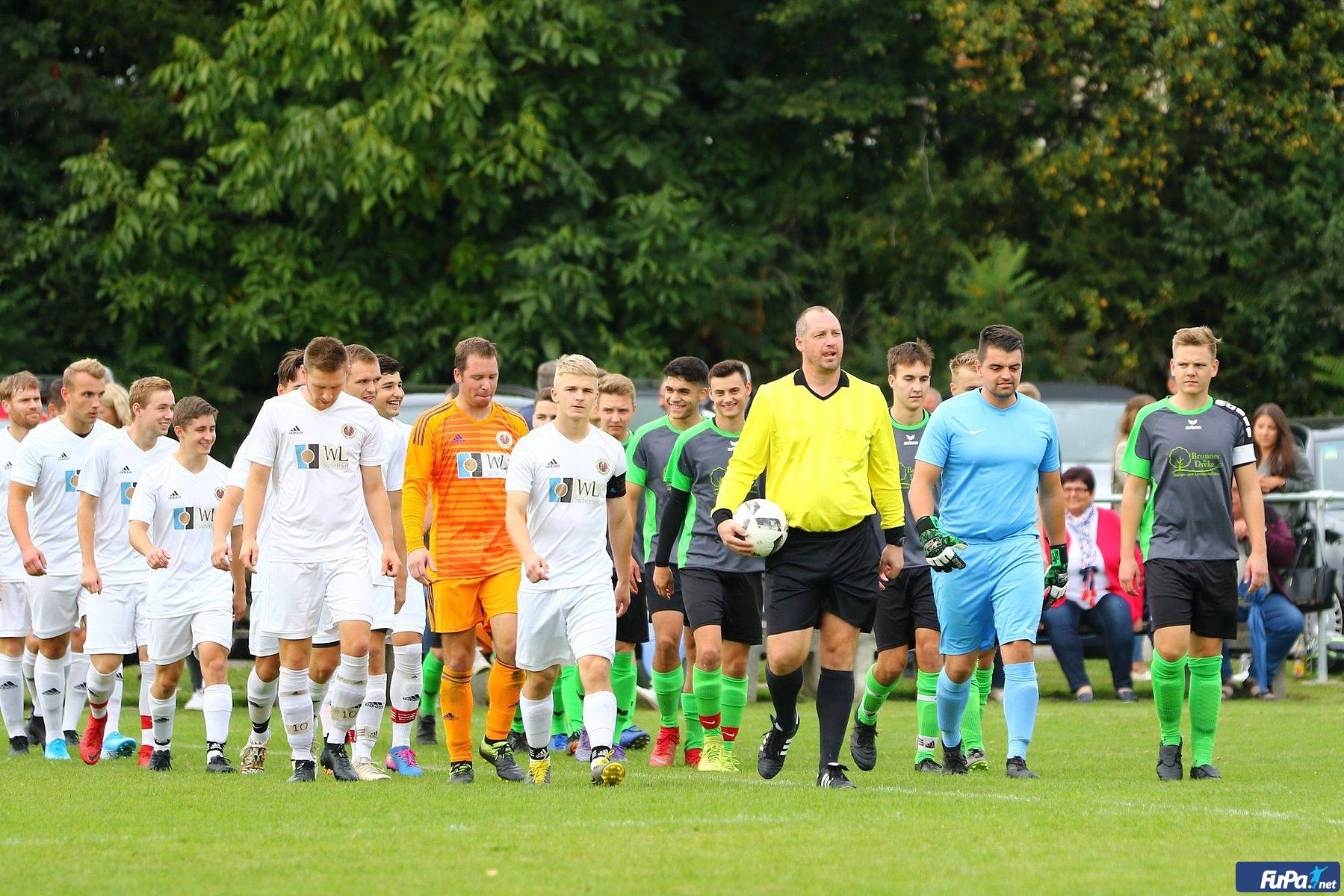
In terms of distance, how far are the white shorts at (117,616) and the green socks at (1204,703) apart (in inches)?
235

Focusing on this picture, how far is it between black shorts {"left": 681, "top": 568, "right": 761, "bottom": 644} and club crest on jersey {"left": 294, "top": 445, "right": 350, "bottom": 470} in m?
2.12

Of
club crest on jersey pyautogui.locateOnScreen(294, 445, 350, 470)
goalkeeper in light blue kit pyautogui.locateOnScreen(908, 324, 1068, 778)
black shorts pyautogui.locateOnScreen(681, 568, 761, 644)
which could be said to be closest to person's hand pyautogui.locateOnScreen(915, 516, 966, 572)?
goalkeeper in light blue kit pyautogui.locateOnScreen(908, 324, 1068, 778)

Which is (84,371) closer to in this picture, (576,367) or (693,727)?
(576,367)

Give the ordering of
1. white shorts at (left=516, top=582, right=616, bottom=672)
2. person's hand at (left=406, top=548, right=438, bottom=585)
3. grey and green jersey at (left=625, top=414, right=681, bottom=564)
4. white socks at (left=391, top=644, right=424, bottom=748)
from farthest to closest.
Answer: grey and green jersey at (left=625, top=414, right=681, bottom=564) → white socks at (left=391, top=644, right=424, bottom=748) → person's hand at (left=406, top=548, right=438, bottom=585) → white shorts at (left=516, top=582, right=616, bottom=672)

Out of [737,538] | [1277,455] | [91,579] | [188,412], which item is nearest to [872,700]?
[737,538]

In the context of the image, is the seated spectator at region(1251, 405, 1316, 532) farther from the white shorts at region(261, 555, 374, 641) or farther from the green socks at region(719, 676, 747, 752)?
the white shorts at region(261, 555, 374, 641)

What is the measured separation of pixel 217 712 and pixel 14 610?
8.79 feet

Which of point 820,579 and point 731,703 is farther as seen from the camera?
point 731,703

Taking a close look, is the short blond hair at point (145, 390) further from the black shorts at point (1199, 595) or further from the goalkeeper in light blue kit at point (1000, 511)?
the black shorts at point (1199, 595)

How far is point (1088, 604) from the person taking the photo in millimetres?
15445

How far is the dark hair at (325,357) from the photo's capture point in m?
9.53

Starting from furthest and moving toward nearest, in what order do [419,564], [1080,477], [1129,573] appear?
1. [1080,477]
2. [1129,573]
3. [419,564]

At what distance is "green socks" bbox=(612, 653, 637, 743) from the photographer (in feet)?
38.0

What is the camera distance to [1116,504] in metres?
16.4
